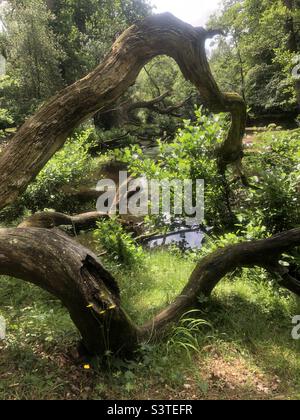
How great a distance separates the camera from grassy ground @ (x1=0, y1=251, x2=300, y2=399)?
8.98 ft

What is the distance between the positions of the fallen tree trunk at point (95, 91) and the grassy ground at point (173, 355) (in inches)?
51.2

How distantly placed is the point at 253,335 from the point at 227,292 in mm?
777

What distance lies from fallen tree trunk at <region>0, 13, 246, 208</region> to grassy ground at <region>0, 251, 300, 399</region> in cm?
130

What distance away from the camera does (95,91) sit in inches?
130

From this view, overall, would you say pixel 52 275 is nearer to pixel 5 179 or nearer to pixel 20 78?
pixel 5 179

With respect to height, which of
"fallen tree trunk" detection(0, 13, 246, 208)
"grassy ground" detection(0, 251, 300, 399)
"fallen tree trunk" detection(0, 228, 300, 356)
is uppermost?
"fallen tree trunk" detection(0, 13, 246, 208)

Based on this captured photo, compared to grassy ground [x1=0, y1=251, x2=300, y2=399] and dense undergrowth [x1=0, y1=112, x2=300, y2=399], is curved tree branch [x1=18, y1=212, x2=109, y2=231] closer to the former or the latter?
dense undergrowth [x1=0, y1=112, x2=300, y2=399]

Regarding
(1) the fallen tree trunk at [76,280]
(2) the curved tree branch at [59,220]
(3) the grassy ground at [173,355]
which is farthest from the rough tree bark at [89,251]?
(2) the curved tree branch at [59,220]

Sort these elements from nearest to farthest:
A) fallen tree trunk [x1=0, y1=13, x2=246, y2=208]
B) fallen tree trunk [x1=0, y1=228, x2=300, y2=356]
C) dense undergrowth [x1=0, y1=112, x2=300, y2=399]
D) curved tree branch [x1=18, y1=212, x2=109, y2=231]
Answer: fallen tree trunk [x1=0, y1=228, x2=300, y2=356] < dense undergrowth [x1=0, y1=112, x2=300, y2=399] < fallen tree trunk [x1=0, y1=13, x2=246, y2=208] < curved tree branch [x1=18, y1=212, x2=109, y2=231]

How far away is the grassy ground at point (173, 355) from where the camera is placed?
2736 mm

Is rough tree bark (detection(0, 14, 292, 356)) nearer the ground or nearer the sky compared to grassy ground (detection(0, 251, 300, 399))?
nearer the sky

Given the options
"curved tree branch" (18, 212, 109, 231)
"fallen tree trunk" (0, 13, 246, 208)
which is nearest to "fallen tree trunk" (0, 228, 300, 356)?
"fallen tree trunk" (0, 13, 246, 208)

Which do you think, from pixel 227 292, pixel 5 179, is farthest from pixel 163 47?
pixel 227 292
